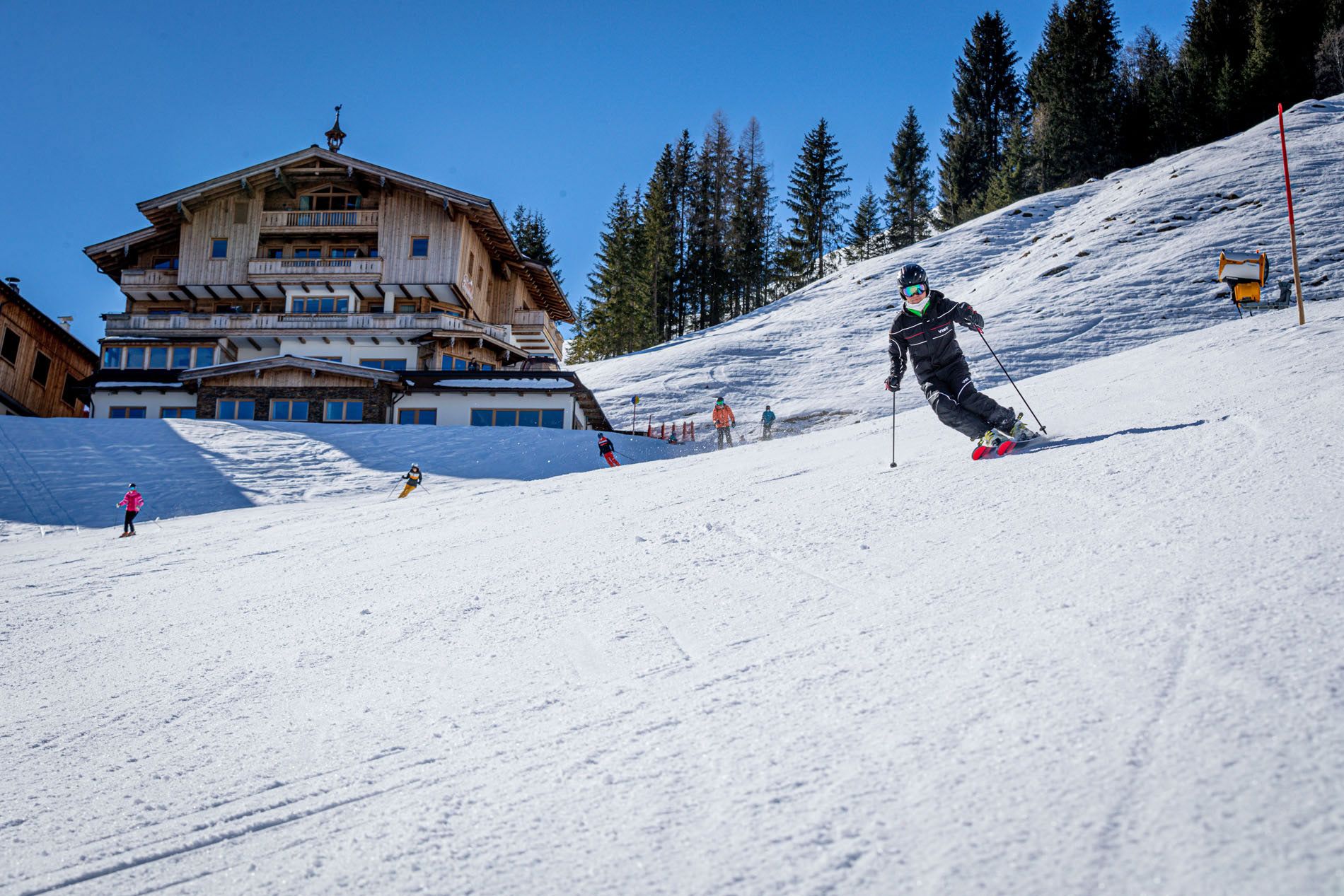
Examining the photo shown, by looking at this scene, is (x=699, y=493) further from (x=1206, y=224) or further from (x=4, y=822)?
(x=1206, y=224)

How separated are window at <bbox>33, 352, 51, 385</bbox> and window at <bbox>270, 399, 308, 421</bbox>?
538 inches

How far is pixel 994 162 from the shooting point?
220 ft

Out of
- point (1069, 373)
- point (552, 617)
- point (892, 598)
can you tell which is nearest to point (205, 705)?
point (552, 617)

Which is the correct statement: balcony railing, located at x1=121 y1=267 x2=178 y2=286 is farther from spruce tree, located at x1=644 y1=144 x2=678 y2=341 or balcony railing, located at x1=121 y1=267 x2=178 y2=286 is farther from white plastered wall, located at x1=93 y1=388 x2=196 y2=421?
spruce tree, located at x1=644 y1=144 x2=678 y2=341

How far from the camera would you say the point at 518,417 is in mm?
31000

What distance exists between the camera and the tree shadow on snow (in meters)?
7.32

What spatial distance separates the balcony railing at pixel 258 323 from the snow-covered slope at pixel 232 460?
9.96 meters

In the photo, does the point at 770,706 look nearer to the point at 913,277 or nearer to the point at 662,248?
the point at 913,277

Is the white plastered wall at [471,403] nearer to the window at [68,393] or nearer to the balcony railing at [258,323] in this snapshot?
the balcony railing at [258,323]

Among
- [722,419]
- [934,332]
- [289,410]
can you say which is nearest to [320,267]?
[289,410]

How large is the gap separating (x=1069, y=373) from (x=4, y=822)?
14760 millimetres

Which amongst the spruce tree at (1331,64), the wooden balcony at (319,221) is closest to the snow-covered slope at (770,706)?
the wooden balcony at (319,221)

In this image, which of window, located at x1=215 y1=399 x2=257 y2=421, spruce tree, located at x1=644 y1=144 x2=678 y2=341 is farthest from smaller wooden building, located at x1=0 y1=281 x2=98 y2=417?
spruce tree, located at x1=644 y1=144 x2=678 y2=341

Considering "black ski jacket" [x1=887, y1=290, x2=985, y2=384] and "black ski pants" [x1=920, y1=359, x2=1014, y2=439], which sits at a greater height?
"black ski jacket" [x1=887, y1=290, x2=985, y2=384]
